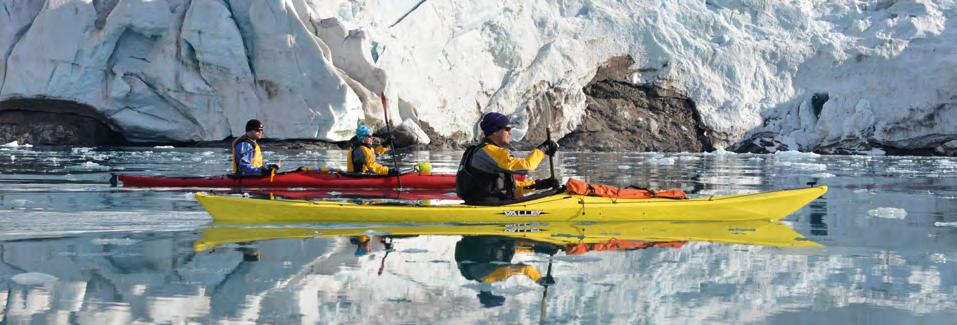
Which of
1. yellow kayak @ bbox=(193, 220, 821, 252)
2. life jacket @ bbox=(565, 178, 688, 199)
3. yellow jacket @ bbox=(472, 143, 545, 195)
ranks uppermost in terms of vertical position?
yellow jacket @ bbox=(472, 143, 545, 195)

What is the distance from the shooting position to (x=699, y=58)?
105 ft

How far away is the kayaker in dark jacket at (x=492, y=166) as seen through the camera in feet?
23.0

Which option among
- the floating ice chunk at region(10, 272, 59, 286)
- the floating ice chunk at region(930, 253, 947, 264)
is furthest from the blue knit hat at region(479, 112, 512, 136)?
the floating ice chunk at region(10, 272, 59, 286)

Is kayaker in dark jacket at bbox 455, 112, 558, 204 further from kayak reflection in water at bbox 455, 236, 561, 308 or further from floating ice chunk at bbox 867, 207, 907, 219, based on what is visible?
floating ice chunk at bbox 867, 207, 907, 219

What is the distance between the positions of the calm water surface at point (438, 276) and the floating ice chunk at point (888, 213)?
1.14ft

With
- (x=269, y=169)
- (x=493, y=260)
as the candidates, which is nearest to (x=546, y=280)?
(x=493, y=260)

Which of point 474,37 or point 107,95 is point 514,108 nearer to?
point 474,37

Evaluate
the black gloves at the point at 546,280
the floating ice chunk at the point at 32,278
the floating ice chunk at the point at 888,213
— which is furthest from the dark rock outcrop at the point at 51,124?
the black gloves at the point at 546,280

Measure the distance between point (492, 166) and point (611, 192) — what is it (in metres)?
1.00

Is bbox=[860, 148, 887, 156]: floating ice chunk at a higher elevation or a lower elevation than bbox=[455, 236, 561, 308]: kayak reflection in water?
higher

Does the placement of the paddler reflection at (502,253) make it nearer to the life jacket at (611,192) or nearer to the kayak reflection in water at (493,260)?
the kayak reflection in water at (493,260)

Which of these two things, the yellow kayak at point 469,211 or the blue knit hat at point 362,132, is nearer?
the yellow kayak at point 469,211

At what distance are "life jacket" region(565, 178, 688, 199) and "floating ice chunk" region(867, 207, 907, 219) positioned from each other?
1788mm

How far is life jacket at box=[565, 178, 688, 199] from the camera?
7520mm
